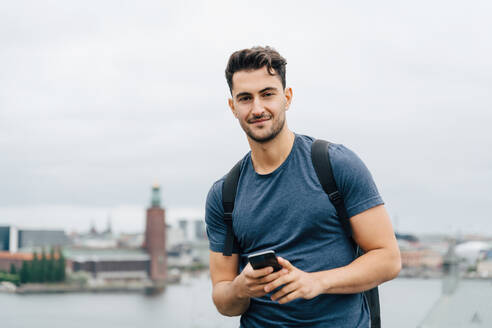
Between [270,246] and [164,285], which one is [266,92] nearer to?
[270,246]

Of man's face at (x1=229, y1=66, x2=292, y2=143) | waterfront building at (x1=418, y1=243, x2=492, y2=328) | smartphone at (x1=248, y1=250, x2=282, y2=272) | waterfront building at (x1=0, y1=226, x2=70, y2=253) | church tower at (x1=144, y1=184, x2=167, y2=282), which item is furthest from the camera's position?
waterfront building at (x1=0, y1=226, x2=70, y2=253)

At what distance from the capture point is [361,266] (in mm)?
710

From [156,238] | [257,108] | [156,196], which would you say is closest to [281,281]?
[257,108]

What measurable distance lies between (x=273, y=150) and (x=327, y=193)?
0.09m

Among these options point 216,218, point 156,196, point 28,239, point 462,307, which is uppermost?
point 156,196

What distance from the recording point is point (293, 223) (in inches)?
28.7

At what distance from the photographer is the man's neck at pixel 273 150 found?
0.77 m

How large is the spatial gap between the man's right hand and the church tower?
1404 inches

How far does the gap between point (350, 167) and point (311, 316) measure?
0.18m

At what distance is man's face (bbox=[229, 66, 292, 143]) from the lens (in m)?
0.75

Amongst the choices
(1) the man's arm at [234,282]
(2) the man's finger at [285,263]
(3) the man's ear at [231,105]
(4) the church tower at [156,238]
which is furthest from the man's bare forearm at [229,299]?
(4) the church tower at [156,238]

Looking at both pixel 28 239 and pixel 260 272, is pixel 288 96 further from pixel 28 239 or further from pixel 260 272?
pixel 28 239

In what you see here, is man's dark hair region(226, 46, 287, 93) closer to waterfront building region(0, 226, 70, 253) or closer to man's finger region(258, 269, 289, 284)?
man's finger region(258, 269, 289, 284)

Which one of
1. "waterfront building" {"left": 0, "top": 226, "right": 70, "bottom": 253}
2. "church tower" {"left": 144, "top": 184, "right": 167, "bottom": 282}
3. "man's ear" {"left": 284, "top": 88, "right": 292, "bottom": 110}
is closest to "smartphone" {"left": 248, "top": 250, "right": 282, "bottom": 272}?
"man's ear" {"left": 284, "top": 88, "right": 292, "bottom": 110}
